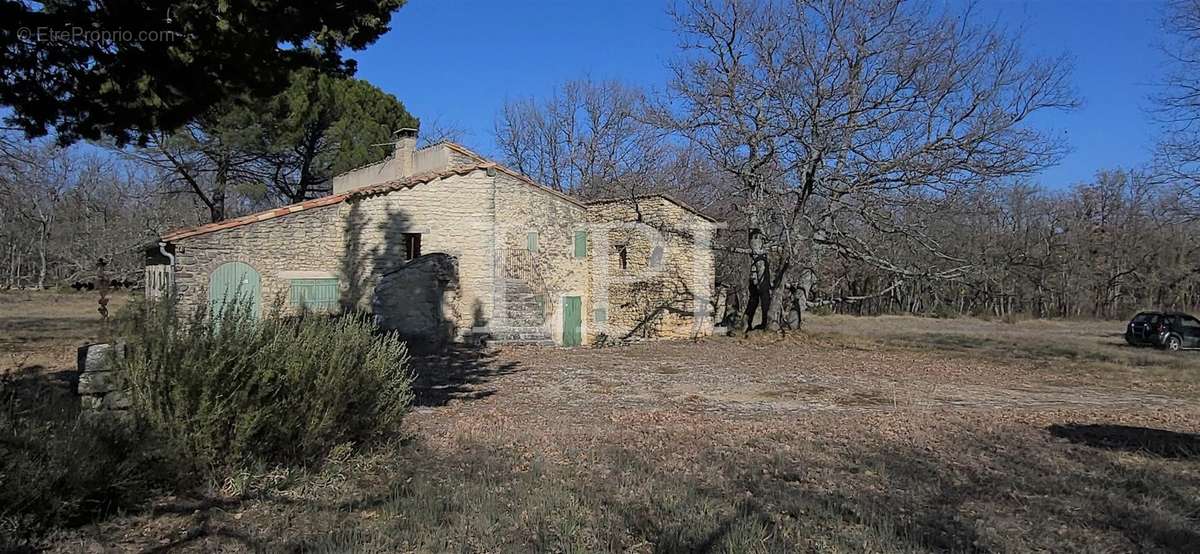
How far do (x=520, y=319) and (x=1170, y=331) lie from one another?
21.7 m

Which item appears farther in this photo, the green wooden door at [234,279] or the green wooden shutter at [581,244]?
the green wooden shutter at [581,244]

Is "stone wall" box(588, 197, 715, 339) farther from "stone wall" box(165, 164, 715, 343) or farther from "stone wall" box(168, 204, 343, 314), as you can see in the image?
"stone wall" box(168, 204, 343, 314)

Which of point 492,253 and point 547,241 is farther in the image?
point 547,241

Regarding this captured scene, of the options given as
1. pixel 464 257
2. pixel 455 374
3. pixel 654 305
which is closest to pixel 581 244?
pixel 654 305

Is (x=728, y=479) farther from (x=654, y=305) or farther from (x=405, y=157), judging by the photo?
(x=405, y=157)

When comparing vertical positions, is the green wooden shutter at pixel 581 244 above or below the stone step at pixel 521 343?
above

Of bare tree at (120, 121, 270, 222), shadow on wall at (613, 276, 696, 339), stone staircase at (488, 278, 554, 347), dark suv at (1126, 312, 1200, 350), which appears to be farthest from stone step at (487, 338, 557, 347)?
dark suv at (1126, 312, 1200, 350)

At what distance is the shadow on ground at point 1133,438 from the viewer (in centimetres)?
714

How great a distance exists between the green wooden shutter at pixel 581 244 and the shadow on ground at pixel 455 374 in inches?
207

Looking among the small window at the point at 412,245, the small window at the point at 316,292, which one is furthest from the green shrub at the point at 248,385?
the small window at the point at 412,245

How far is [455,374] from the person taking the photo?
13.7 m

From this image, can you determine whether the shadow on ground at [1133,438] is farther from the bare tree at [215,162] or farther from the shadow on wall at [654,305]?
the bare tree at [215,162]

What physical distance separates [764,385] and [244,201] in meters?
28.9

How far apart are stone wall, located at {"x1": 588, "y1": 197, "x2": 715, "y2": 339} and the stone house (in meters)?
0.03
